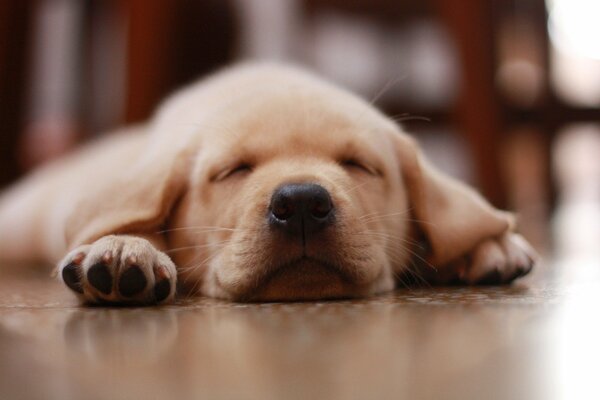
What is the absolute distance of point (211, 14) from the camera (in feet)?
18.9

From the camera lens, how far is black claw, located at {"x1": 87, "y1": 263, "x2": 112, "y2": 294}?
5.19 feet

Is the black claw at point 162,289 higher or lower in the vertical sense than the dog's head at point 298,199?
lower

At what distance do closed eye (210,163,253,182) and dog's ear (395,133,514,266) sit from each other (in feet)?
1.58

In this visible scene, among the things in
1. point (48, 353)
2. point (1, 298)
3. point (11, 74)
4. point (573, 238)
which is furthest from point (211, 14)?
point (48, 353)

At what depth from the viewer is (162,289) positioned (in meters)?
1.65

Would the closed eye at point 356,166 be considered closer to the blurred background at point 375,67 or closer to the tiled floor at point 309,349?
the tiled floor at point 309,349

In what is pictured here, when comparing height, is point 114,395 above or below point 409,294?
above

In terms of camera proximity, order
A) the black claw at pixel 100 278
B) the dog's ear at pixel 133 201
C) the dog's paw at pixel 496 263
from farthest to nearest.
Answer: the dog's paw at pixel 496 263
the dog's ear at pixel 133 201
the black claw at pixel 100 278

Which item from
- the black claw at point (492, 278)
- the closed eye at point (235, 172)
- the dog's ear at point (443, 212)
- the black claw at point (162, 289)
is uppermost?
the closed eye at point (235, 172)

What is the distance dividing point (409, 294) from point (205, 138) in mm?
722

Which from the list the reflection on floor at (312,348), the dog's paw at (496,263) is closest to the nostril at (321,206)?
the reflection on floor at (312,348)

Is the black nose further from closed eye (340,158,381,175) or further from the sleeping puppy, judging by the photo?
closed eye (340,158,381,175)

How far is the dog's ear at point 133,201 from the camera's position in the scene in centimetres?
196

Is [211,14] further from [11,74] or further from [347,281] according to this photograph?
[347,281]
